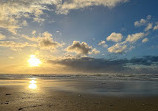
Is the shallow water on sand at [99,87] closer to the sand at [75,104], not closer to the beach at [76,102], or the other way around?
the beach at [76,102]

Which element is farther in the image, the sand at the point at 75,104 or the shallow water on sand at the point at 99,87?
the shallow water on sand at the point at 99,87

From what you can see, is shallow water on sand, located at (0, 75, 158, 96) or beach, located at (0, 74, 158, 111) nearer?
beach, located at (0, 74, 158, 111)

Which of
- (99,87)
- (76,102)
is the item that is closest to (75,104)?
(76,102)

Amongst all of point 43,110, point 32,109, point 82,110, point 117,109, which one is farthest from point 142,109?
point 32,109

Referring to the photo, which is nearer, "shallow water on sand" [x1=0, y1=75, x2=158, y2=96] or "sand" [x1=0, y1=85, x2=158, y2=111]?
"sand" [x1=0, y1=85, x2=158, y2=111]

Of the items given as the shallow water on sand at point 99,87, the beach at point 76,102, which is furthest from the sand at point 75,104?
the shallow water on sand at point 99,87

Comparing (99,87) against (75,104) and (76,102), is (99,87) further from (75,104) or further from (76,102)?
(75,104)

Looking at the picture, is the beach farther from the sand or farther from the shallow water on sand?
the shallow water on sand

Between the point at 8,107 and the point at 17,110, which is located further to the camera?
A: the point at 8,107

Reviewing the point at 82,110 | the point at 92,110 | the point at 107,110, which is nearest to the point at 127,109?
the point at 107,110

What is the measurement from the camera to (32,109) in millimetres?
11039

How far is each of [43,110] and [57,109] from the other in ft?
3.47

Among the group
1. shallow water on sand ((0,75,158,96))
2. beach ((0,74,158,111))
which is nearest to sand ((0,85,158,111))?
beach ((0,74,158,111))

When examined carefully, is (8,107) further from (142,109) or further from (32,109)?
(142,109)
